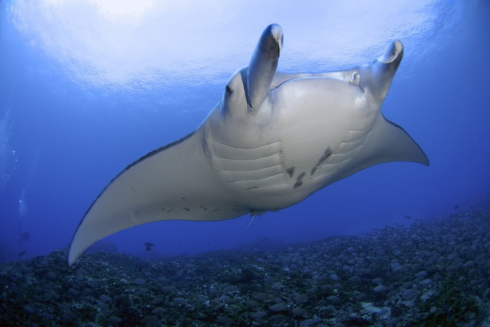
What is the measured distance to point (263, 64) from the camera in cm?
149

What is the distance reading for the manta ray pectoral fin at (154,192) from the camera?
255cm

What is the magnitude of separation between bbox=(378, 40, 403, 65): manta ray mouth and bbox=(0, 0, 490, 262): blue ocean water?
15980 millimetres

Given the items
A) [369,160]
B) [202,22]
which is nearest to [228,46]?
[202,22]

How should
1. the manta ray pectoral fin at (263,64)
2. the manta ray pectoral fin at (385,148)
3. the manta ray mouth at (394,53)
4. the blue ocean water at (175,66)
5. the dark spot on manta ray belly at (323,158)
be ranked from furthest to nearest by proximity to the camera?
1. the blue ocean water at (175,66)
2. the manta ray pectoral fin at (385,148)
3. the dark spot on manta ray belly at (323,158)
4. the manta ray mouth at (394,53)
5. the manta ray pectoral fin at (263,64)

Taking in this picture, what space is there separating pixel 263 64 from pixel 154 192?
1983 mm

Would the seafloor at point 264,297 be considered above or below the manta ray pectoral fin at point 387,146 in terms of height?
below

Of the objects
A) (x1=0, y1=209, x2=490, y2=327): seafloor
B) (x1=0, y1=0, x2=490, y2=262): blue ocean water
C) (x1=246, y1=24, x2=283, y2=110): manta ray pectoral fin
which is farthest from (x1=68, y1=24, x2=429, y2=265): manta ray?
(x1=0, y1=0, x2=490, y2=262): blue ocean water

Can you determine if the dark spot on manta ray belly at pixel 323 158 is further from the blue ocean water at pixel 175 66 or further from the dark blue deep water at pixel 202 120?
the blue ocean water at pixel 175 66

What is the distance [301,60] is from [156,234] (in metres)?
66.7

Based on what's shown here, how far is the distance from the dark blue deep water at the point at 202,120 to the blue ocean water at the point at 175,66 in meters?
0.14

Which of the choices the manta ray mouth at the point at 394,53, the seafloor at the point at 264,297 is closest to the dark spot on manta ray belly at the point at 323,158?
the manta ray mouth at the point at 394,53

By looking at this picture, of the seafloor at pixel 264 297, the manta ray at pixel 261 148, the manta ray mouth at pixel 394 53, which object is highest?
the manta ray mouth at pixel 394 53

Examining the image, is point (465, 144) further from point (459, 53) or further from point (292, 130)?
point (292, 130)

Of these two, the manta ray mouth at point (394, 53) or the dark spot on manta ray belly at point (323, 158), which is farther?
the dark spot on manta ray belly at point (323, 158)
